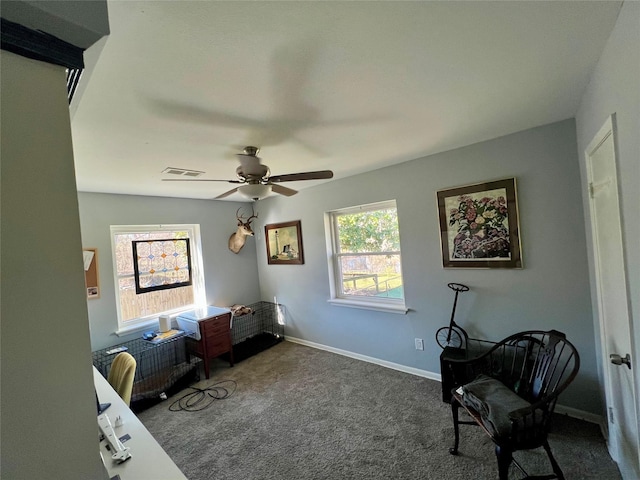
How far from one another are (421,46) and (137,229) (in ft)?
12.3

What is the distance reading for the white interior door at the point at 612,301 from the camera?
1.36 m

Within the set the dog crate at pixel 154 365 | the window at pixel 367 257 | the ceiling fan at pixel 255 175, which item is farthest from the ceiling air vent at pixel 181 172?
the dog crate at pixel 154 365

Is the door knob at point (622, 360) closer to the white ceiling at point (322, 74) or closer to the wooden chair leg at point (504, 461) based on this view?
the wooden chair leg at point (504, 461)

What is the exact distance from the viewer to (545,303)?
7.58ft

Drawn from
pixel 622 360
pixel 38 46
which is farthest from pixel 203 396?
pixel 622 360

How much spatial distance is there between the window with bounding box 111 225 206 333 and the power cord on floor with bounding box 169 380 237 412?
1.13 m

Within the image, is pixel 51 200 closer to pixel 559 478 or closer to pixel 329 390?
pixel 559 478

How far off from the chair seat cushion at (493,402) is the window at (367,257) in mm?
1231

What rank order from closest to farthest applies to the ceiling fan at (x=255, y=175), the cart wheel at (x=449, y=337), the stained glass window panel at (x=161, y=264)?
the ceiling fan at (x=255, y=175) < the cart wheel at (x=449, y=337) < the stained glass window panel at (x=161, y=264)

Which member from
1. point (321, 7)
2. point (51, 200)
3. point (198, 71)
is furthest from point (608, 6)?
point (51, 200)

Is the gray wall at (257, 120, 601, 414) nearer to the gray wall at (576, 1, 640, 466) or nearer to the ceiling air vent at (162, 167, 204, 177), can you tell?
the gray wall at (576, 1, 640, 466)

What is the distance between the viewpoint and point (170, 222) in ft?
12.7

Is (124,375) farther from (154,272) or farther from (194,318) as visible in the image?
(154,272)

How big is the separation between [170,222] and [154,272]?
2.33 feet
